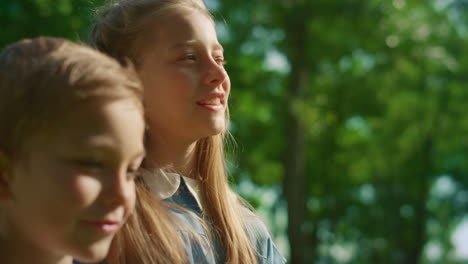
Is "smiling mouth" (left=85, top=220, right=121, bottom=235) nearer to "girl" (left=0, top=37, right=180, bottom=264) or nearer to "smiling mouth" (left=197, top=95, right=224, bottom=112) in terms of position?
"girl" (left=0, top=37, right=180, bottom=264)

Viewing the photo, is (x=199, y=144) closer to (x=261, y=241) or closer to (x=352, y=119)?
(x=261, y=241)

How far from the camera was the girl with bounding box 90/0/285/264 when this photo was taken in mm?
2092

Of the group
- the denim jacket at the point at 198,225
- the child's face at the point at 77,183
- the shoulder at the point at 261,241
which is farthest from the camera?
the shoulder at the point at 261,241

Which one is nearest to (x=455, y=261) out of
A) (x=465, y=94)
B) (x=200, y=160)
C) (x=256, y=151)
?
(x=465, y=94)

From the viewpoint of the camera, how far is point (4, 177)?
1.28 meters

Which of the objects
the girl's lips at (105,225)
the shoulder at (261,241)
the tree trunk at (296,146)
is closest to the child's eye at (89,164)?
the girl's lips at (105,225)

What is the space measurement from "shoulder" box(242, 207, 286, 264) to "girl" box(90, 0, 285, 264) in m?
0.02

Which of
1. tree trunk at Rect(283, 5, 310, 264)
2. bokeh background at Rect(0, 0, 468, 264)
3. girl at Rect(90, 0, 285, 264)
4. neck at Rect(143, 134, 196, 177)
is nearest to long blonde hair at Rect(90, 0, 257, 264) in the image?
girl at Rect(90, 0, 285, 264)

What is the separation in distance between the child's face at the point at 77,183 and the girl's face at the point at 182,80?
2.48 feet

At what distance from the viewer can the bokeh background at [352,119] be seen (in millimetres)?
12195

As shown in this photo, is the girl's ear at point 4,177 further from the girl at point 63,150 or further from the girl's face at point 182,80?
the girl's face at point 182,80

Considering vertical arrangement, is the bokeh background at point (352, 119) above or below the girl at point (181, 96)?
below

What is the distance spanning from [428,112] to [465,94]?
103 cm

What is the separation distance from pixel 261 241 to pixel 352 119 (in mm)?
13115
